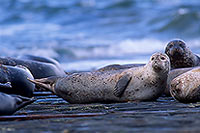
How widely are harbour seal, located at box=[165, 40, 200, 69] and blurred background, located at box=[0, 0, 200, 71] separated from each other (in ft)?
22.4

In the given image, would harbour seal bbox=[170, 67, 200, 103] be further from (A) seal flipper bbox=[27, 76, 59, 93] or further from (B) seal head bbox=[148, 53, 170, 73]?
(A) seal flipper bbox=[27, 76, 59, 93]

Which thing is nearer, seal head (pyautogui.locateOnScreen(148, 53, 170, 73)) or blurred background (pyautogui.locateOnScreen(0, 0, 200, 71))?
seal head (pyautogui.locateOnScreen(148, 53, 170, 73))

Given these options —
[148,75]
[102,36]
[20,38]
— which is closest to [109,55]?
[102,36]

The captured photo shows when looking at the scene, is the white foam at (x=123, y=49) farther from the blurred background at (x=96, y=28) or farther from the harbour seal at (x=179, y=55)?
the harbour seal at (x=179, y=55)

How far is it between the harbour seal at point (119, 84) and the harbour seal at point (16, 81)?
0.56 ft

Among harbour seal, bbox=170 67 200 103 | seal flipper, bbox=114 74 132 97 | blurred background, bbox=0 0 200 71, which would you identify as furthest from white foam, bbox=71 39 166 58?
harbour seal, bbox=170 67 200 103

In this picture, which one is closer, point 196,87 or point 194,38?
point 196,87

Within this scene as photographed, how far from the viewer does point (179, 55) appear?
7.31m

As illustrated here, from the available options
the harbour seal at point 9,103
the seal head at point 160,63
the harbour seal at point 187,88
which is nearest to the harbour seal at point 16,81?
the harbour seal at point 9,103

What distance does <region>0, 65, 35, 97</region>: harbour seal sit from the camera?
5.48 meters

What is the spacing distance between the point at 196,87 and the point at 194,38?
14154mm

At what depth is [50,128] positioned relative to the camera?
315 cm

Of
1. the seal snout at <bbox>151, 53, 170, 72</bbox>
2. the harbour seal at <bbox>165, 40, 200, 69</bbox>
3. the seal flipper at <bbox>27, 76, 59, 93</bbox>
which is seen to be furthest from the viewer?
the harbour seal at <bbox>165, 40, 200, 69</bbox>

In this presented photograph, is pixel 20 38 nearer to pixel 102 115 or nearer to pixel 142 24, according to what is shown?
pixel 142 24
